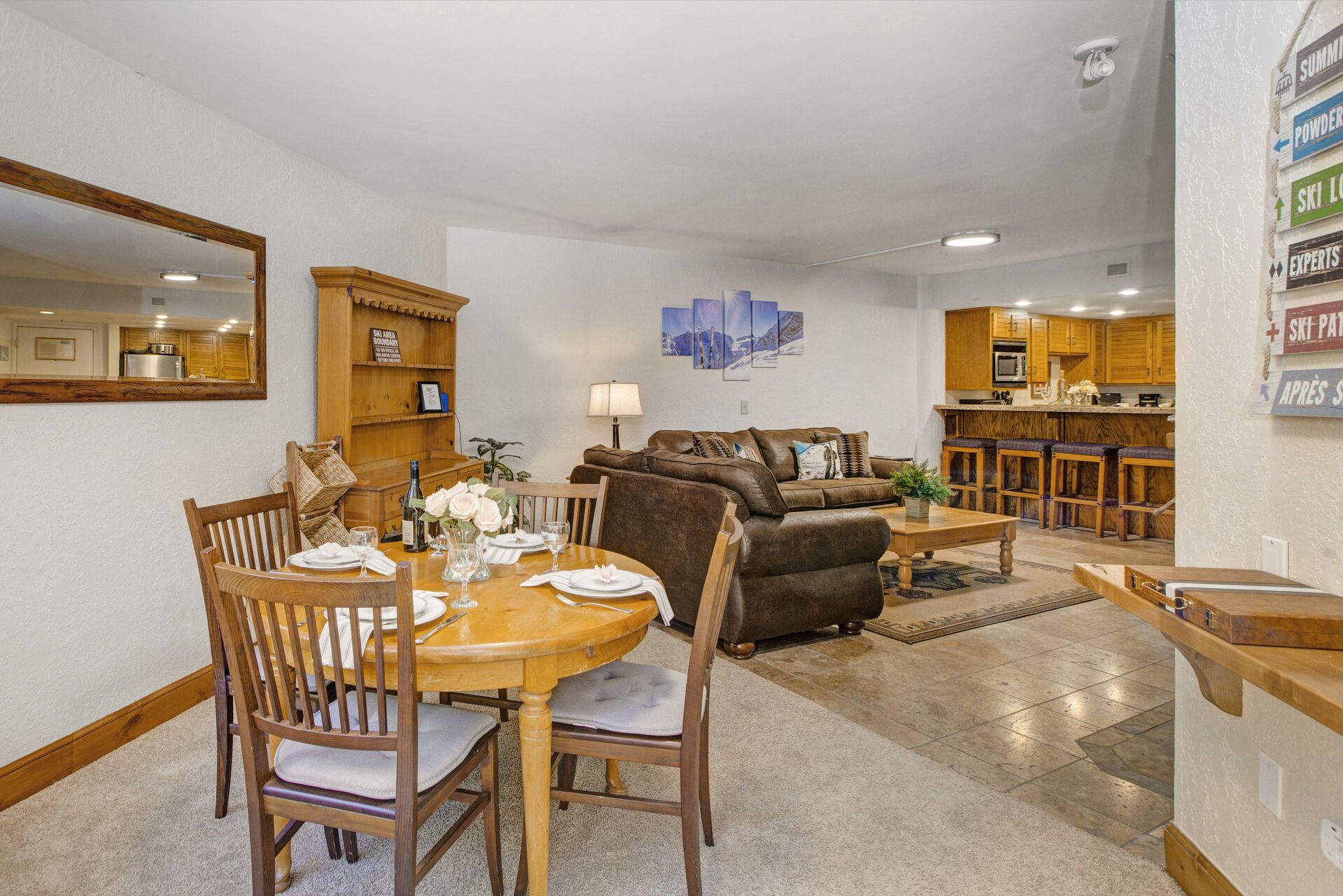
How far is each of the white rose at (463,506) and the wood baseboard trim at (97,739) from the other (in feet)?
4.91

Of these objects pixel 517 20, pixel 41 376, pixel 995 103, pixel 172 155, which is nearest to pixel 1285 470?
pixel 995 103

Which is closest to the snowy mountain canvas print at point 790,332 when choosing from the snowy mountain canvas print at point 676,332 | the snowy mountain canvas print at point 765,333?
the snowy mountain canvas print at point 765,333

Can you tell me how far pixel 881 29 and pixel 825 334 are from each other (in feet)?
16.4

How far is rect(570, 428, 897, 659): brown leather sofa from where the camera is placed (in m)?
3.47

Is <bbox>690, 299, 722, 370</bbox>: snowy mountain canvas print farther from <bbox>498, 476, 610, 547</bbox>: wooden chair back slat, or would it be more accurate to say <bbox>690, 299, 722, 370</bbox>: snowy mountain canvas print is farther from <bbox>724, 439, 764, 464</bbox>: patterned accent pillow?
<bbox>498, 476, 610, 547</bbox>: wooden chair back slat

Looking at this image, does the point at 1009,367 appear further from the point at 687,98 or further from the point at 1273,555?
the point at 1273,555

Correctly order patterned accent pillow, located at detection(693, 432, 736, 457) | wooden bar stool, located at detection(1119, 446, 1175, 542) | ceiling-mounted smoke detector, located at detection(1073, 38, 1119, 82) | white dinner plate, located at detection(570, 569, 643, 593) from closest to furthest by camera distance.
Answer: white dinner plate, located at detection(570, 569, 643, 593)
ceiling-mounted smoke detector, located at detection(1073, 38, 1119, 82)
patterned accent pillow, located at detection(693, 432, 736, 457)
wooden bar stool, located at detection(1119, 446, 1175, 542)

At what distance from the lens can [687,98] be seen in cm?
307

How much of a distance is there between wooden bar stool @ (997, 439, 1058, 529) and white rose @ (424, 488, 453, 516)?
265 inches

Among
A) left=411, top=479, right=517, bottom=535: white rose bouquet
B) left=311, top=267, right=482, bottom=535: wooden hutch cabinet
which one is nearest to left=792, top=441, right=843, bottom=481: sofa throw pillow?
left=311, top=267, right=482, bottom=535: wooden hutch cabinet

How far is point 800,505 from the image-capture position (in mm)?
5805

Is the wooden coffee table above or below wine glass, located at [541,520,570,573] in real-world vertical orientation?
below

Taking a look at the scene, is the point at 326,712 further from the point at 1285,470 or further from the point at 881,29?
the point at 881,29

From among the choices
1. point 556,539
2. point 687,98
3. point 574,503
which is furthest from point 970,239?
point 556,539
